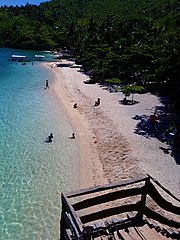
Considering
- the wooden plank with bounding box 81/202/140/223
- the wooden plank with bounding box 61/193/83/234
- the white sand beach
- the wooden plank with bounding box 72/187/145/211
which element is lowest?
the white sand beach

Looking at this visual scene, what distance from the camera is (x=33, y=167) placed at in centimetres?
1773

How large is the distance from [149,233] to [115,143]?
12443 mm

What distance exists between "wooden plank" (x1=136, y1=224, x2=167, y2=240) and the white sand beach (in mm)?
5202

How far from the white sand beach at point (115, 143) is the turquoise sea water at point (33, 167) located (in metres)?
1.09

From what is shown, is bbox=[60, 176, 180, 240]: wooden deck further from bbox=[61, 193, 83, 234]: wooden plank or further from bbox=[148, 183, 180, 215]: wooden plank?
bbox=[61, 193, 83, 234]: wooden plank

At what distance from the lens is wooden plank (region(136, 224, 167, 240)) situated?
25.9 ft

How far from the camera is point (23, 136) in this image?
23.0 m

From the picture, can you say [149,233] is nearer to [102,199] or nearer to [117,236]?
[117,236]

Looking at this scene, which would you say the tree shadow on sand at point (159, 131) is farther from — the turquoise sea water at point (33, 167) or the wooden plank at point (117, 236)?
the wooden plank at point (117, 236)

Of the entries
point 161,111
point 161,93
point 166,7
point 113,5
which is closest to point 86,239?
point 161,111

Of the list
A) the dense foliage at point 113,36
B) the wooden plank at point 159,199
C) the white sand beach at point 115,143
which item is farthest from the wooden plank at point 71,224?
the dense foliage at point 113,36

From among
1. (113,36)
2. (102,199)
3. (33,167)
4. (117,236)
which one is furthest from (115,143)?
(113,36)

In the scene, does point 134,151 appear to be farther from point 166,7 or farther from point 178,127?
point 166,7

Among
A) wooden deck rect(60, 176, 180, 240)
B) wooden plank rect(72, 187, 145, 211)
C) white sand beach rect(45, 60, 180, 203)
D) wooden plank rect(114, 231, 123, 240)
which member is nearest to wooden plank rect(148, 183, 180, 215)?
wooden deck rect(60, 176, 180, 240)
